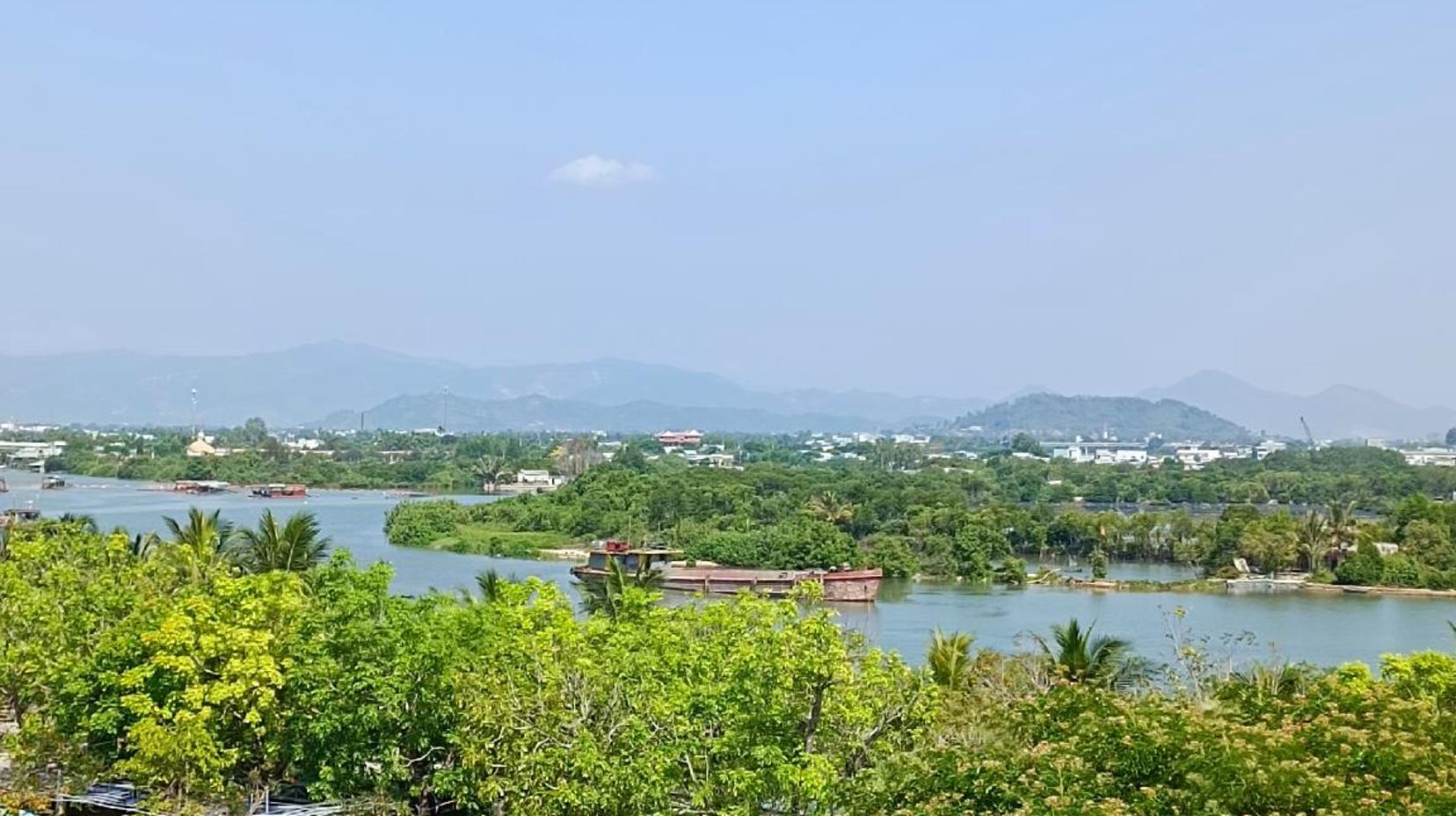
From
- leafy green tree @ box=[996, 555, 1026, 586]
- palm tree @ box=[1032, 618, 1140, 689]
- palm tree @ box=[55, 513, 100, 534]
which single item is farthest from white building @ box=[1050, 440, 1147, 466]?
palm tree @ box=[1032, 618, 1140, 689]

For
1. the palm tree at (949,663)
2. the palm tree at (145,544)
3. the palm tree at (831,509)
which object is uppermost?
the palm tree at (145,544)

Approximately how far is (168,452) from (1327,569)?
244 ft

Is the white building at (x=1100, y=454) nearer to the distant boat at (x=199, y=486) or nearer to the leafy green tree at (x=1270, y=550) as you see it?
the distant boat at (x=199, y=486)

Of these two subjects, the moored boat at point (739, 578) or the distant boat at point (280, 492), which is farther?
the distant boat at point (280, 492)

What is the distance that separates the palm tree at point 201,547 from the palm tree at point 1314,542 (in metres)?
29.6

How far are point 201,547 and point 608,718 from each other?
942 centimetres

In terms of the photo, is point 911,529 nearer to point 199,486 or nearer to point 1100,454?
point 199,486

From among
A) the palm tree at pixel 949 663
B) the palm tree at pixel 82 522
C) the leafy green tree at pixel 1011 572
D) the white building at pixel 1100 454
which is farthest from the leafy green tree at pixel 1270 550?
the white building at pixel 1100 454

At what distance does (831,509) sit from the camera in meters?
45.2

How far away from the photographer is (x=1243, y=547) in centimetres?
3775

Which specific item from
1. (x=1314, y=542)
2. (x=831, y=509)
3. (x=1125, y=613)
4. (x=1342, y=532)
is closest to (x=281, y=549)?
(x=1125, y=613)

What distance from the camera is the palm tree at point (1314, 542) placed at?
37.3m

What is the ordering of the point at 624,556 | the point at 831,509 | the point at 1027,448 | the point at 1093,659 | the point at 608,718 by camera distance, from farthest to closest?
the point at 1027,448 < the point at 831,509 < the point at 624,556 < the point at 1093,659 < the point at 608,718

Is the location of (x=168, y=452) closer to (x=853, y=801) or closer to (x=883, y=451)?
(x=883, y=451)
